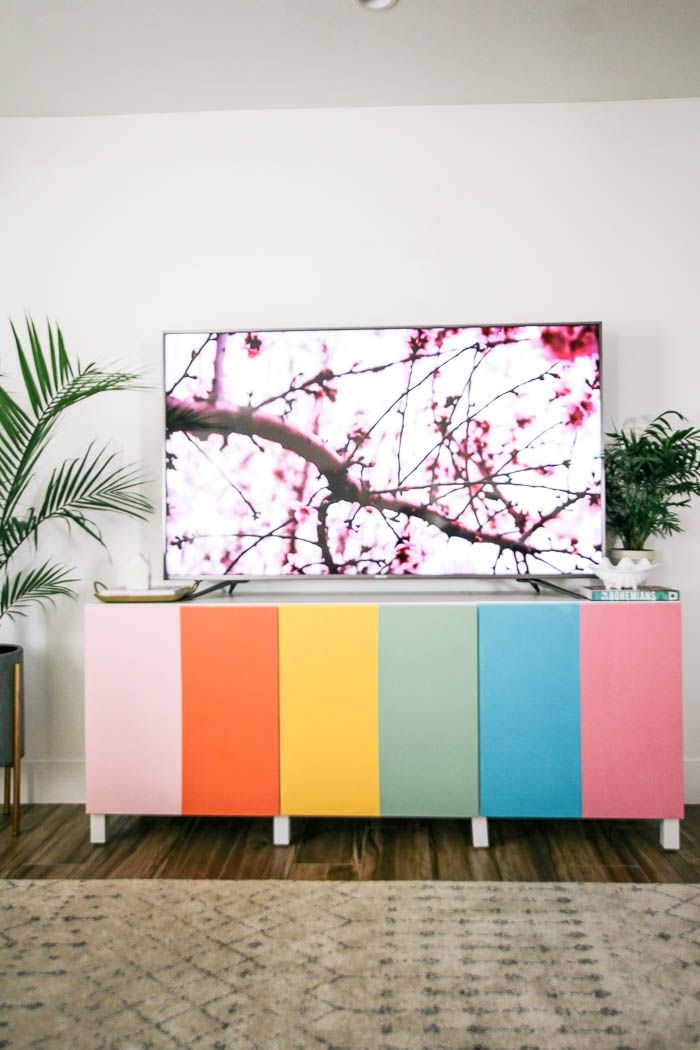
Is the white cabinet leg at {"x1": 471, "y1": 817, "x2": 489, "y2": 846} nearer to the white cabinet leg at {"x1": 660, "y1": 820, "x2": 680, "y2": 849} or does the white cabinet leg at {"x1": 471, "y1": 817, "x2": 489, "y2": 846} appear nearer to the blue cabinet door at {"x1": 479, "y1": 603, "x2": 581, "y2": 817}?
the blue cabinet door at {"x1": 479, "y1": 603, "x2": 581, "y2": 817}

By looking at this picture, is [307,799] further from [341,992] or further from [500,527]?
[500,527]

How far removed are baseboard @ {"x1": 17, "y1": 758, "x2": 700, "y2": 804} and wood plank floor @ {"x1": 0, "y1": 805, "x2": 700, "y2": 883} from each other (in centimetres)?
14

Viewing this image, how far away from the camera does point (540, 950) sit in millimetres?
1808

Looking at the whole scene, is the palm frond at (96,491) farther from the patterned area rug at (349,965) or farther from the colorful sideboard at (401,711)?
the patterned area rug at (349,965)

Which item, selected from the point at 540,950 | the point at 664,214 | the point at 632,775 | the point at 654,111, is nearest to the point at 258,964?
the point at 540,950

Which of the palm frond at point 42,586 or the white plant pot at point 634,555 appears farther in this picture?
the palm frond at point 42,586

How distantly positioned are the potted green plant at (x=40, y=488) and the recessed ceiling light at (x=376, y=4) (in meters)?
1.31

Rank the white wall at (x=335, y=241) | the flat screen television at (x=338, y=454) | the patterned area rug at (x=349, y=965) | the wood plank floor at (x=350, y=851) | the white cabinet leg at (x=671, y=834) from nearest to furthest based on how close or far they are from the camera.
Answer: the patterned area rug at (x=349, y=965)
the wood plank floor at (x=350, y=851)
the white cabinet leg at (x=671, y=834)
the flat screen television at (x=338, y=454)
the white wall at (x=335, y=241)

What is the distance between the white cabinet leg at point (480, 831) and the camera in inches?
95.7

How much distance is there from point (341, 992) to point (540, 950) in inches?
18.8

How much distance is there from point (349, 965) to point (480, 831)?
0.79 meters

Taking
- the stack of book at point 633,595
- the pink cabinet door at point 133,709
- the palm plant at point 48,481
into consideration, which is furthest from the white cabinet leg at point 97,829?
the stack of book at point 633,595

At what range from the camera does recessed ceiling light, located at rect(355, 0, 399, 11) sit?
90.3 inches

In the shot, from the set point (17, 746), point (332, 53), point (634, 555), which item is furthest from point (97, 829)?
point (332, 53)
